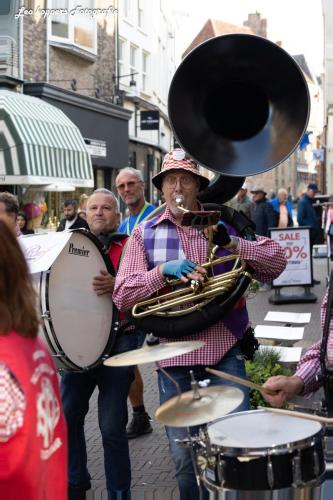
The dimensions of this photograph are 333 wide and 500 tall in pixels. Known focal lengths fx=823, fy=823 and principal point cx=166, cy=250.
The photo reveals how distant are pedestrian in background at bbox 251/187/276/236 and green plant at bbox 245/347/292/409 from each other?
8438mm

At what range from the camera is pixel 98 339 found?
416 centimetres

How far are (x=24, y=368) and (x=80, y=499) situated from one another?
2512mm

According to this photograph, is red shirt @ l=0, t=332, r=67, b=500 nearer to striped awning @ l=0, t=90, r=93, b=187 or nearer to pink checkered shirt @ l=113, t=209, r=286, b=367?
pink checkered shirt @ l=113, t=209, r=286, b=367

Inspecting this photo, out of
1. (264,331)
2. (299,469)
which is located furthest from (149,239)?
(264,331)

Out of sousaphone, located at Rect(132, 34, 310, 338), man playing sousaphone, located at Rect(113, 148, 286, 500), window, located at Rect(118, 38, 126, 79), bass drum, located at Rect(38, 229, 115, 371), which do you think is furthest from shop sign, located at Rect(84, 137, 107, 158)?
man playing sousaphone, located at Rect(113, 148, 286, 500)

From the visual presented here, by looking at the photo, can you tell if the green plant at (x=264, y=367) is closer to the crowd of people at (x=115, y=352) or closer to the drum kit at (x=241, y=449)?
the crowd of people at (x=115, y=352)

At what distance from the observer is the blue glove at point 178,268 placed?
355 cm

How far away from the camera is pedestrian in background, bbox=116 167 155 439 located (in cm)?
586

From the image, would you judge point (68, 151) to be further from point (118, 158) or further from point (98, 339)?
point (98, 339)

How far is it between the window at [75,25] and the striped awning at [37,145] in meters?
2.64

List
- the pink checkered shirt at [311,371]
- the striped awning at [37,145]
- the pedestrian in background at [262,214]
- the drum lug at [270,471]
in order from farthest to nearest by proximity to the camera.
Result: the striped awning at [37,145] < the pedestrian in background at [262,214] < the pink checkered shirt at [311,371] < the drum lug at [270,471]

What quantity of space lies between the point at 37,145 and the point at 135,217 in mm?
12617

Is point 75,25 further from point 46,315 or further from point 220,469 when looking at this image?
point 220,469

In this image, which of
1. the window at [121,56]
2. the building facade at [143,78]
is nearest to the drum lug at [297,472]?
the building facade at [143,78]
